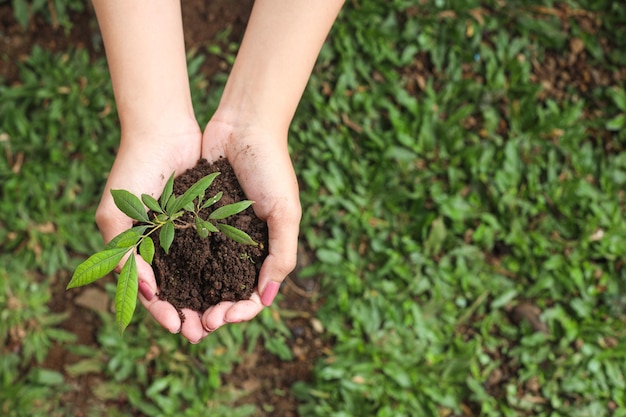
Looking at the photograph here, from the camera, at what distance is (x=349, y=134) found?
353 cm

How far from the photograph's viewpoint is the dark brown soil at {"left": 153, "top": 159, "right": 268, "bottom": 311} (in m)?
2.11

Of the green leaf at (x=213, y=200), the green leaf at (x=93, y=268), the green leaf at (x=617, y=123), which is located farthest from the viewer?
the green leaf at (x=617, y=123)

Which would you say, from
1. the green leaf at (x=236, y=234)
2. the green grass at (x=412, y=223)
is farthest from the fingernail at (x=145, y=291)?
the green grass at (x=412, y=223)

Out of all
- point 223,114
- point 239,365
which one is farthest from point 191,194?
point 239,365

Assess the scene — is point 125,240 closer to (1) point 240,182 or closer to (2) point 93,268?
(2) point 93,268

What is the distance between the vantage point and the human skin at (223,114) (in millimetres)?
2174

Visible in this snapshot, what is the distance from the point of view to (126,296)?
1707 mm

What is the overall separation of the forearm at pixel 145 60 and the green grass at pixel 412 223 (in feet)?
3.46

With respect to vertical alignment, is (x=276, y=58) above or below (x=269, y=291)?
above

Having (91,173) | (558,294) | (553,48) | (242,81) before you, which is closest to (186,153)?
(242,81)

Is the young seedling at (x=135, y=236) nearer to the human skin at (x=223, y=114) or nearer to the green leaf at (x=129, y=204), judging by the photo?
the green leaf at (x=129, y=204)

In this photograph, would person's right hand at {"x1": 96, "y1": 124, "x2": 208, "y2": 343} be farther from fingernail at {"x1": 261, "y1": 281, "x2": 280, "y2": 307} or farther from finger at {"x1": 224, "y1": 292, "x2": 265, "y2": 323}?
fingernail at {"x1": 261, "y1": 281, "x2": 280, "y2": 307}

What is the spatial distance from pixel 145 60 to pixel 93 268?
0.94 m

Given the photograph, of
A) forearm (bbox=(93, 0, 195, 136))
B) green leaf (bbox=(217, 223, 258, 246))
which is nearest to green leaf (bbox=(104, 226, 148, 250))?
green leaf (bbox=(217, 223, 258, 246))
